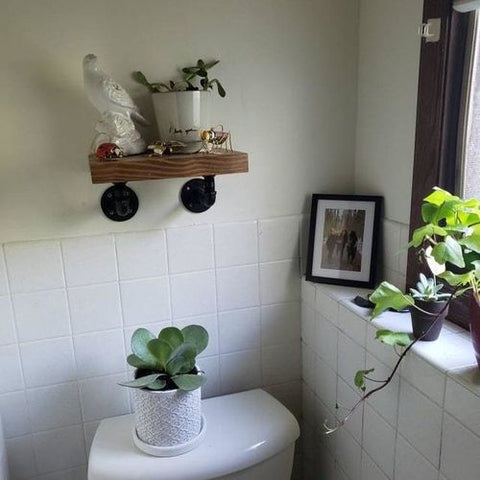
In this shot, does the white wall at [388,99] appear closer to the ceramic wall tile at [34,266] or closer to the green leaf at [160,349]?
the green leaf at [160,349]

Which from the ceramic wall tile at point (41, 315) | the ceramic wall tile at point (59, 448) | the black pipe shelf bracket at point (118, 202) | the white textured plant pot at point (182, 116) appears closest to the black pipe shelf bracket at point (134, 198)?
the black pipe shelf bracket at point (118, 202)

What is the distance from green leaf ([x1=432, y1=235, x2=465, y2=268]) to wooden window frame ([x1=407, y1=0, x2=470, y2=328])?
11.4 inches

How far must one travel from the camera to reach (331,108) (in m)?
1.30

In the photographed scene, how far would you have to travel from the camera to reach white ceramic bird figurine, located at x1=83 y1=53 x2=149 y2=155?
101 centimetres

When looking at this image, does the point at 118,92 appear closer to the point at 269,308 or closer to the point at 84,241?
the point at 84,241

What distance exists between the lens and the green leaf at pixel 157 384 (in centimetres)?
106

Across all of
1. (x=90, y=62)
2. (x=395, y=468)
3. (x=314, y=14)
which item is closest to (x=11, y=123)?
(x=90, y=62)

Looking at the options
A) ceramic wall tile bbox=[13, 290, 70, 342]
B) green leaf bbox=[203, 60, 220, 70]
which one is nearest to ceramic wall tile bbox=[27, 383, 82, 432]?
ceramic wall tile bbox=[13, 290, 70, 342]

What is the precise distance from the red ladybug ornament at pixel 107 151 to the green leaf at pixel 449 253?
2.19 feet

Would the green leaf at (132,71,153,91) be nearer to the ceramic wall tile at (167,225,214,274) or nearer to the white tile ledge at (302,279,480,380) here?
the ceramic wall tile at (167,225,214,274)

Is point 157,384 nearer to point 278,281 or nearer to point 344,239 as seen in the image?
point 278,281

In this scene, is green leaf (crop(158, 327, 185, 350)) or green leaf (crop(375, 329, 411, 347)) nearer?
green leaf (crop(375, 329, 411, 347))

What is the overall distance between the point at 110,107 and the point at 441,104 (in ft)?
2.30

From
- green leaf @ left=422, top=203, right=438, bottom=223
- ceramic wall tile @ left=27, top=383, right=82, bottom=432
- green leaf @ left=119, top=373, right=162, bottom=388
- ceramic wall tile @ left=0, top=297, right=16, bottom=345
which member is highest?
green leaf @ left=422, top=203, right=438, bottom=223
